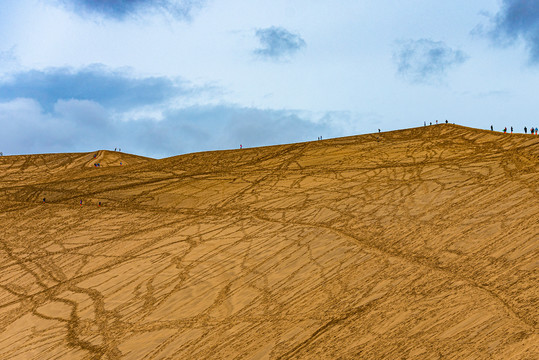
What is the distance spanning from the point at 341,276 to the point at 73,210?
17226 mm

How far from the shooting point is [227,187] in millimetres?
27812

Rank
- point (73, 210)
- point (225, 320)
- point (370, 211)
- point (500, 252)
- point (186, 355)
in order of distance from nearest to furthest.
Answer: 1. point (186, 355)
2. point (225, 320)
3. point (500, 252)
4. point (370, 211)
5. point (73, 210)

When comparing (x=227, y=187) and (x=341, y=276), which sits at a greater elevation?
(x=227, y=187)

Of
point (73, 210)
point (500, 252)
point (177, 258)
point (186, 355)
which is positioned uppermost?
point (73, 210)

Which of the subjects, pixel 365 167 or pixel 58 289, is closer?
pixel 58 289

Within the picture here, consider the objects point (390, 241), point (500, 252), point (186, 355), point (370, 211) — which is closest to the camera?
point (186, 355)

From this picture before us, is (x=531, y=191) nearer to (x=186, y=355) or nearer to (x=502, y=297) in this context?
(x=502, y=297)

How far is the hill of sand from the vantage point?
1366 centimetres

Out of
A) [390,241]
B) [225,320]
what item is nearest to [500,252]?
[390,241]

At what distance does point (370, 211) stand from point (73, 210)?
1653 cm

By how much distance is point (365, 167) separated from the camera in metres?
27.8

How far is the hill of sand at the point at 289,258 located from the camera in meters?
13.7

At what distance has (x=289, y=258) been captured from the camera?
18359 millimetres

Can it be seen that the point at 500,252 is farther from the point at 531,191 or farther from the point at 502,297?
the point at 531,191
